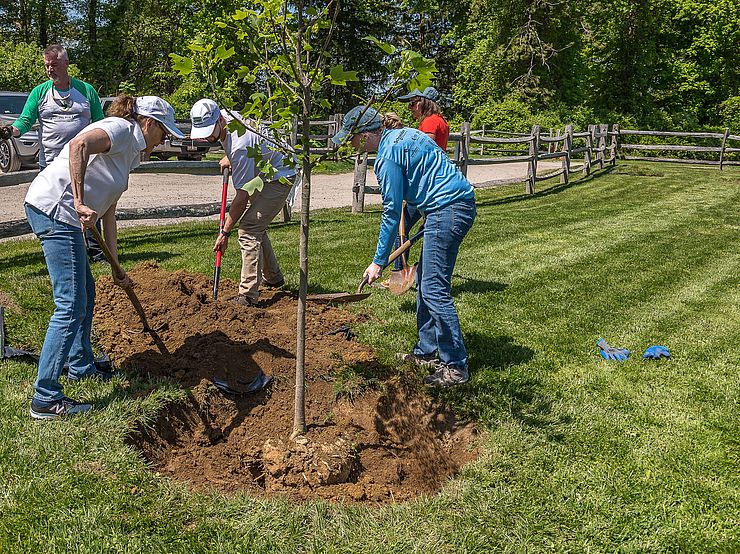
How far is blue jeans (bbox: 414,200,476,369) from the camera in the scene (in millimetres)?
4219

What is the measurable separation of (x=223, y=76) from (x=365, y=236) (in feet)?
19.2

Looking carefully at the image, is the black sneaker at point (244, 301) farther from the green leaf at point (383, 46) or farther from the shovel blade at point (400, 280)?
the green leaf at point (383, 46)

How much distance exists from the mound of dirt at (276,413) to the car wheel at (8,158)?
10676 millimetres

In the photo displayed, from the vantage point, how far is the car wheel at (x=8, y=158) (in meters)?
14.1

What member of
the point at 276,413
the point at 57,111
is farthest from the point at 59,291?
the point at 57,111

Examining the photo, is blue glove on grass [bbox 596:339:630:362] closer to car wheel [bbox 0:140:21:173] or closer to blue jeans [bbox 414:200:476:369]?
blue jeans [bbox 414:200:476:369]

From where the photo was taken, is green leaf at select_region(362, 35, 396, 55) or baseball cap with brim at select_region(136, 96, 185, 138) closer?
green leaf at select_region(362, 35, 396, 55)

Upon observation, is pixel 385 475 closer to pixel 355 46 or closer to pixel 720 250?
pixel 720 250

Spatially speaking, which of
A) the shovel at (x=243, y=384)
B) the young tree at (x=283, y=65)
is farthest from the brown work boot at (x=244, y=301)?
the young tree at (x=283, y=65)

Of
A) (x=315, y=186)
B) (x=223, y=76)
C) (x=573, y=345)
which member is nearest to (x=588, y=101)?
(x=315, y=186)

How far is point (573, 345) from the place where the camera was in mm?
5230

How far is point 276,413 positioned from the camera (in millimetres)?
4004

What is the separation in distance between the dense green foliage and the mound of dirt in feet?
83.9

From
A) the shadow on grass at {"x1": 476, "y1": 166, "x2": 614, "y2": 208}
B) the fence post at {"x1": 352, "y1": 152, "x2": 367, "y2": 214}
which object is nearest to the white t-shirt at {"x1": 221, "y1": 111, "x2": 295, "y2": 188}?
the fence post at {"x1": 352, "y1": 152, "x2": 367, "y2": 214}
